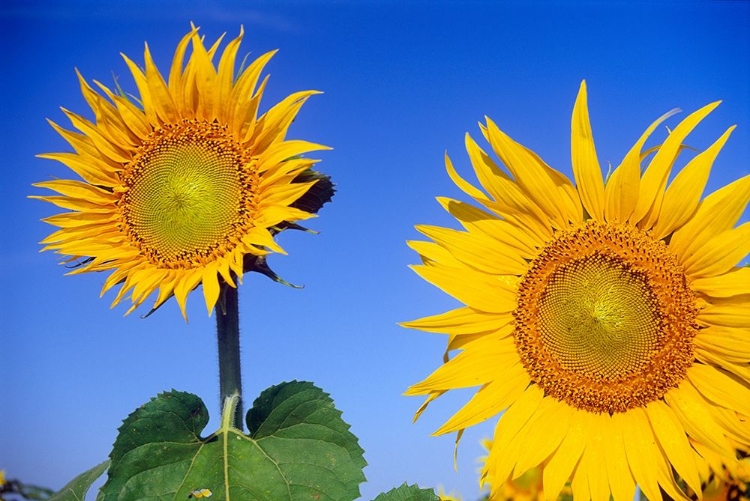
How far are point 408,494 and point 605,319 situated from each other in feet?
3.42

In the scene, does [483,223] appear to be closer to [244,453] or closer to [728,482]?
[244,453]

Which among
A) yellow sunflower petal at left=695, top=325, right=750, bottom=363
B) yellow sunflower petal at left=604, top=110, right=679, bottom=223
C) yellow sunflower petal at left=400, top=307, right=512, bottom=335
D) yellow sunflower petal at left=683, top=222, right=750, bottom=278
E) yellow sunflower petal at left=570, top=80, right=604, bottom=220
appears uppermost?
yellow sunflower petal at left=570, top=80, right=604, bottom=220

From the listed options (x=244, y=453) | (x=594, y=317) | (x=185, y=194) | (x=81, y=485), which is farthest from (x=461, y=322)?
(x=81, y=485)

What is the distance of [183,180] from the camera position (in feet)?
12.2

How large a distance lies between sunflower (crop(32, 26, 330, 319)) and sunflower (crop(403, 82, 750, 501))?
2.06 feet

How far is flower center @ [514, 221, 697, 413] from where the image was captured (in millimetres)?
3439

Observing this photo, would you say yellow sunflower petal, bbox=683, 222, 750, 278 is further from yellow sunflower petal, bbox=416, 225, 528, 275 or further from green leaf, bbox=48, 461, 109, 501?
green leaf, bbox=48, 461, 109, 501

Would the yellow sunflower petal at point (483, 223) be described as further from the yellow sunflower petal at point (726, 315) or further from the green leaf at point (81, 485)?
the green leaf at point (81, 485)

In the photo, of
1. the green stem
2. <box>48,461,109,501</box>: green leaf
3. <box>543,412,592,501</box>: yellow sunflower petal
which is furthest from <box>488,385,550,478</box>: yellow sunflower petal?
<box>48,461,109,501</box>: green leaf

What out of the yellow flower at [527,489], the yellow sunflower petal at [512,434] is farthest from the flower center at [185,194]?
the yellow flower at [527,489]

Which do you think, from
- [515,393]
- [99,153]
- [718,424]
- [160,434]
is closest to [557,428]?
[515,393]

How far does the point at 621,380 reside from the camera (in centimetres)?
353

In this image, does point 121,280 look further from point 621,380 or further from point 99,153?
point 621,380

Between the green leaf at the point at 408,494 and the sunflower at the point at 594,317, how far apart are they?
0.24 m
